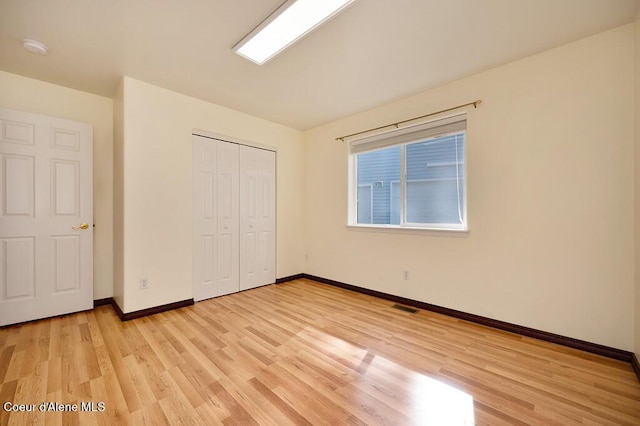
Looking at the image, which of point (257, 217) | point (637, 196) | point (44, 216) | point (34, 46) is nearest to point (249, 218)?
point (257, 217)

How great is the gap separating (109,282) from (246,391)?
275 cm

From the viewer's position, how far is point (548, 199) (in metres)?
2.35

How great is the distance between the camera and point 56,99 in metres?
2.98

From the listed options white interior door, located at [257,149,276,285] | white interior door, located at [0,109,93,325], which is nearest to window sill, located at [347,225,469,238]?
white interior door, located at [257,149,276,285]

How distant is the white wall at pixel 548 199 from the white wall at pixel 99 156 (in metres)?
3.83

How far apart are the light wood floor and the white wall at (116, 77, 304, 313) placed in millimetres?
481

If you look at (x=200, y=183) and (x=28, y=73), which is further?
(x=200, y=183)

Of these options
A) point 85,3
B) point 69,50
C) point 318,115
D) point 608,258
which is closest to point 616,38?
point 608,258

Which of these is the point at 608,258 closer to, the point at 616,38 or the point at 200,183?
the point at 616,38

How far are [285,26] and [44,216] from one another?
320cm

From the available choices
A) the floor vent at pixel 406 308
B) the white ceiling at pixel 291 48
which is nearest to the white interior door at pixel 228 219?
the white ceiling at pixel 291 48

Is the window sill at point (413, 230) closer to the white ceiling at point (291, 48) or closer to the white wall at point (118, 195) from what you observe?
the white ceiling at point (291, 48)

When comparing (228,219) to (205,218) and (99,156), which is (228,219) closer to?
(205,218)

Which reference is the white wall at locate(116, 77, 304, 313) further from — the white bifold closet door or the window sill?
the window sill
